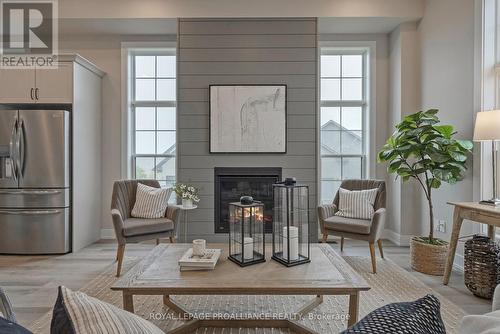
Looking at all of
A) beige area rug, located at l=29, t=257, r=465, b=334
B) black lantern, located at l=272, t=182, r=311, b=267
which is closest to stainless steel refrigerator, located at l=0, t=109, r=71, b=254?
beige area rug, located at l=29, t=257, r=465, b=334

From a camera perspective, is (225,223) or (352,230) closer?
(352,230)

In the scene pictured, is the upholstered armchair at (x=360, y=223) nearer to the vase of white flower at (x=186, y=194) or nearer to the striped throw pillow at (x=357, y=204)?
the striped throw pillow at (x=357, y=204)

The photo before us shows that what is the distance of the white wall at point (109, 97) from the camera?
14.3 feet

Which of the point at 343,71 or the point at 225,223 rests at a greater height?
the point at 343,71

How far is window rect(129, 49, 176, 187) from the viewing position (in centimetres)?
447

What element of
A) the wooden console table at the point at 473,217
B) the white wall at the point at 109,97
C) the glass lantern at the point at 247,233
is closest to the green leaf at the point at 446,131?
the wooden console table at the point at 473,217

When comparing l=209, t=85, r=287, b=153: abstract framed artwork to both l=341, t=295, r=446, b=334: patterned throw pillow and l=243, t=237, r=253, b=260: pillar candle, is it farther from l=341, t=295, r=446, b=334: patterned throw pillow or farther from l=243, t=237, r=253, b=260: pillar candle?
l=341, t=295, r=446, b=334: patterned throw pillow

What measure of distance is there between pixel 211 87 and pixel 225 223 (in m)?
1.83

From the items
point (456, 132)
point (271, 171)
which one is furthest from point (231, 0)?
point (456, 132)

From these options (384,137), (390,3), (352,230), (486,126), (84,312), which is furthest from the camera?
(384,137)

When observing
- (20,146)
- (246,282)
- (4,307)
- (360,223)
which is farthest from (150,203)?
(4,307)

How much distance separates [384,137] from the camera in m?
4.31

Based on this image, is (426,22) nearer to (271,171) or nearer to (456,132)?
(456,132)

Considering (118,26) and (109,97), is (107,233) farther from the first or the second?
(118,26)
